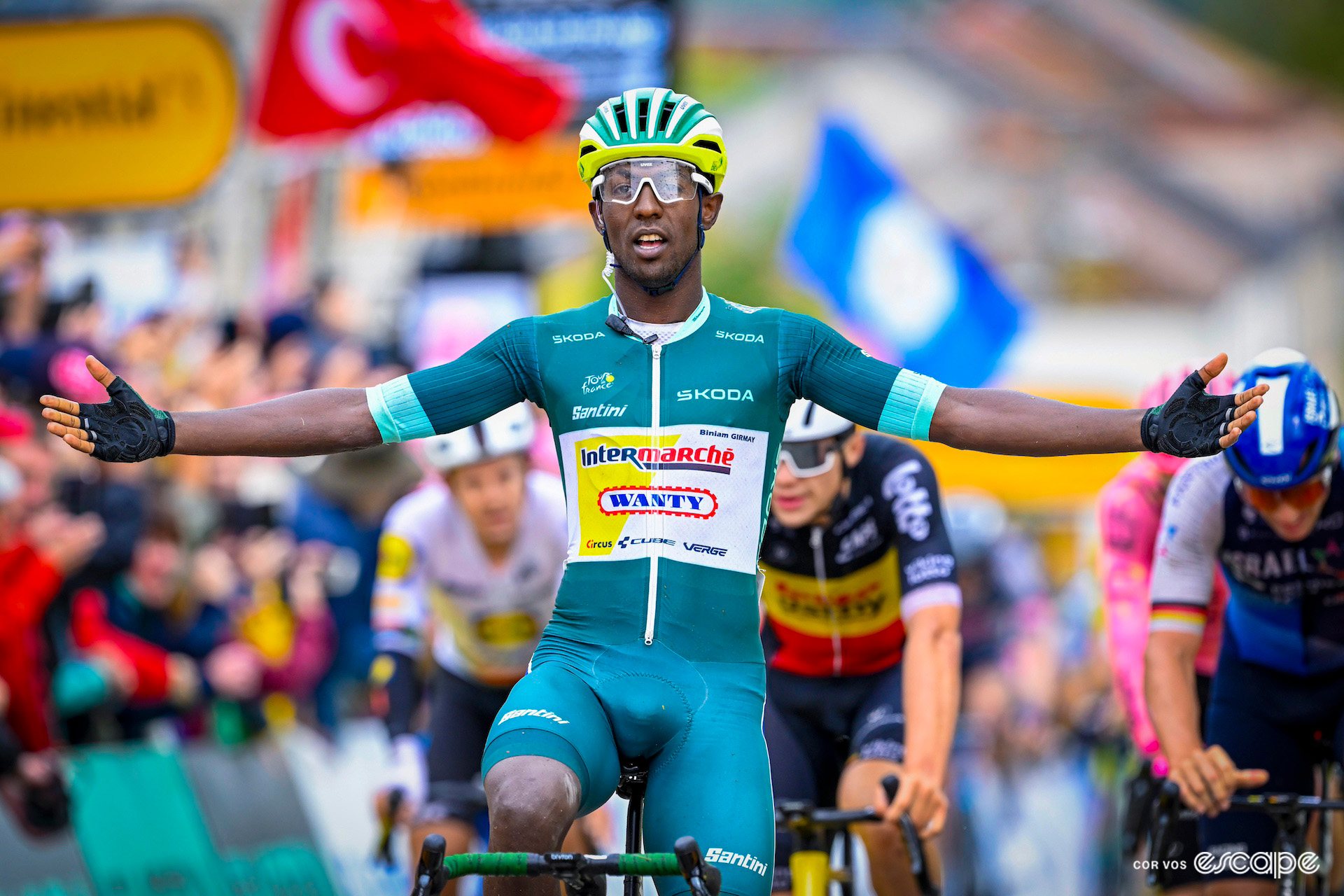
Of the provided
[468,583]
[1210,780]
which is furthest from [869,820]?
[468,583]

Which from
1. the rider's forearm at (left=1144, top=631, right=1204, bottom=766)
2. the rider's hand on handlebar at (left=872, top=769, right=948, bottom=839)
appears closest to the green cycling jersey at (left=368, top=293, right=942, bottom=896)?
the rider's hand on handlebar at (left=872, top=769, right=948, bottom=839)

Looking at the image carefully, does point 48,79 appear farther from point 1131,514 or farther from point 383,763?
point 1131,514

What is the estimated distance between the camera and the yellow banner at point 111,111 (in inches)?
491

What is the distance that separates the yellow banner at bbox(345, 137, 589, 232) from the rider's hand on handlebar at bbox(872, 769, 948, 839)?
389 inches

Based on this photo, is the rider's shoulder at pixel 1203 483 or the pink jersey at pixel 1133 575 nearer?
the rider's shoulder at pixel 1203 483

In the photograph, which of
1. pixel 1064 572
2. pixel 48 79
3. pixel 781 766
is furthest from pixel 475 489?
pixel 1064 572

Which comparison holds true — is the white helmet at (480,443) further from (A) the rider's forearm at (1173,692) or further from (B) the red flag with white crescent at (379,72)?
(B) the red flag with white crescent at (379,72)

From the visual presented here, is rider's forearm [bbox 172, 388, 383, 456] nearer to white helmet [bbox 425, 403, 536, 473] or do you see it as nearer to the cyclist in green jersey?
the cyclist in green jersey

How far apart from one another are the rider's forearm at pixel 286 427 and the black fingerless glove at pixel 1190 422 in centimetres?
226

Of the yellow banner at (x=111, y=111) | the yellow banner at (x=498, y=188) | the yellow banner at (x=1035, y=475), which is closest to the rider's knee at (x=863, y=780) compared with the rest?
the yellow banner at (x=111, y=111)

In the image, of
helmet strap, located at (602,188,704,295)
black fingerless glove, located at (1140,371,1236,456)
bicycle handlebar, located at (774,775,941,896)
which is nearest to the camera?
black fingerless glove, located at (1140,371,1236,456)

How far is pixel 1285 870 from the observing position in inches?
275

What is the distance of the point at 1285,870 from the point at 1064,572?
25.1 meters

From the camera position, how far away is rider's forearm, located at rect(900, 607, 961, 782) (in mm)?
6984
